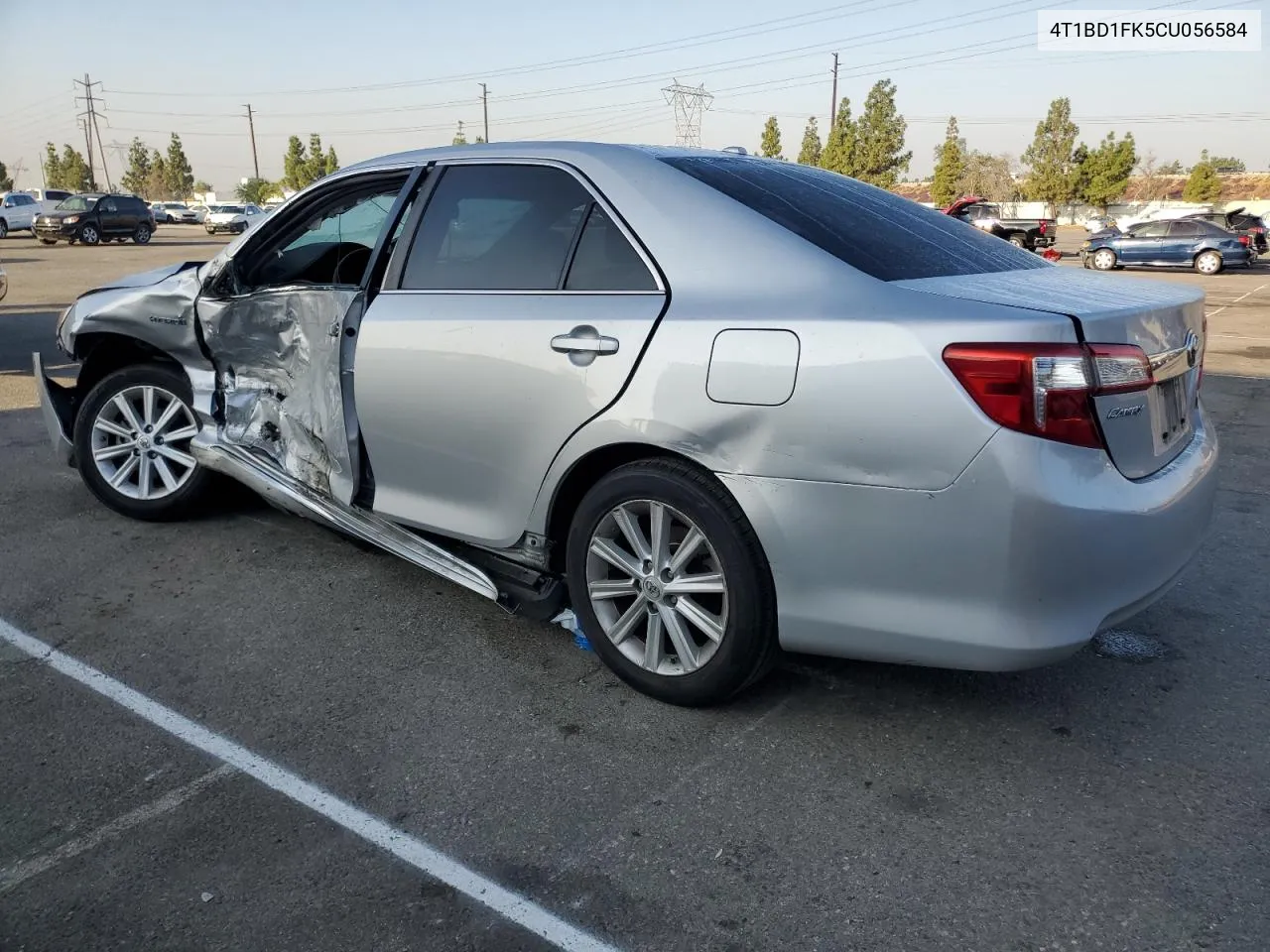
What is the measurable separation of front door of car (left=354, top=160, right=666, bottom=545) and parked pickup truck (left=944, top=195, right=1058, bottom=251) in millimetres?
27934

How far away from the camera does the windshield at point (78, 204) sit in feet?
114

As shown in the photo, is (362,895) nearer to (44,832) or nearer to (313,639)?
(44,832)

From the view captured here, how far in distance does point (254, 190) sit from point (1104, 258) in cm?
8564

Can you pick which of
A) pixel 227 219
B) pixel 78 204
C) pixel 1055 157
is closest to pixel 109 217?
pixel 78 204

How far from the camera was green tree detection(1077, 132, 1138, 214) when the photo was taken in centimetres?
6031

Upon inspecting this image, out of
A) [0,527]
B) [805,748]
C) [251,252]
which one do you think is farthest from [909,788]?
[0,527]

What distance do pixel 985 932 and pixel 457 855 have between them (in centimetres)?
125

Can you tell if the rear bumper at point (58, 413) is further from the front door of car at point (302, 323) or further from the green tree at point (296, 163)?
the green tree at point (296, 163)

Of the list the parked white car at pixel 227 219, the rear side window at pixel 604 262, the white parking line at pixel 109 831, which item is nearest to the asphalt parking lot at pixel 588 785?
the white parking line at pixel 109 831

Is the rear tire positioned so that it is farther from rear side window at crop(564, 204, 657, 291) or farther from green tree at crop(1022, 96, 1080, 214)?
green tree at crop(1022, 96, 1080, 214)

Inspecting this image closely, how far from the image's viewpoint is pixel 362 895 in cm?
235

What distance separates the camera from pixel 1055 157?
6381 cm

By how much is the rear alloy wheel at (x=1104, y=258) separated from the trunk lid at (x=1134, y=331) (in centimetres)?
2744

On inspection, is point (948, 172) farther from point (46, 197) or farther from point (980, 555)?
point (980, 555)
